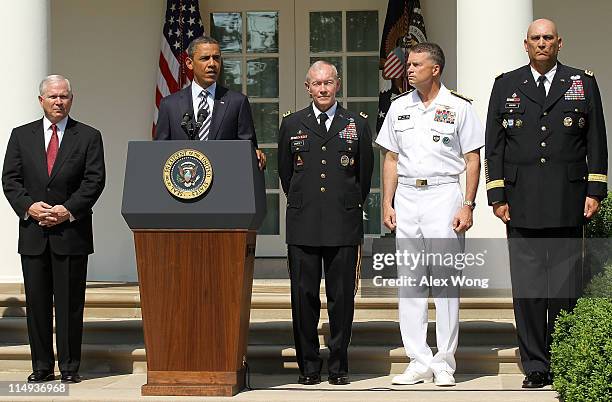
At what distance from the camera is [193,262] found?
6.34 metres

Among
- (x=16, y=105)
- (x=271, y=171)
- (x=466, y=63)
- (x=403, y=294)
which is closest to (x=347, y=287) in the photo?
(x=403, y=294)

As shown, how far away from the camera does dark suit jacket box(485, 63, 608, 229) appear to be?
6492 millimetres

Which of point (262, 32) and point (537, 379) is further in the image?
point (262, 32)

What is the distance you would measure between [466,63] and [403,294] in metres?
2.44

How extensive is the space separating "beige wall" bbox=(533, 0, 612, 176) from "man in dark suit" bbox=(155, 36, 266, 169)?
4.95 metres

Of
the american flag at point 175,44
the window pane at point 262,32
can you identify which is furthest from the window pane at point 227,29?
the american flag at point 175,44

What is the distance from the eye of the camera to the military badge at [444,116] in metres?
6.70

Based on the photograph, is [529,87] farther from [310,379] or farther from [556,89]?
[310,379]

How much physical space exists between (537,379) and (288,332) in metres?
1.97

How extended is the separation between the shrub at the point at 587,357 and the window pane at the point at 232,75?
244 inches

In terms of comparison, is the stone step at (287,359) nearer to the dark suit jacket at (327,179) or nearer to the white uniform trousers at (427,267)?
the white uniform trousers at (427,267)

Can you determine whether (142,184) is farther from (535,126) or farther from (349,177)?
(535,126)

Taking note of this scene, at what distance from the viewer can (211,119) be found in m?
6.68

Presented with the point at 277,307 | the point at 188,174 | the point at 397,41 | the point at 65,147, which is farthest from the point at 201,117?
the point at 397,41
